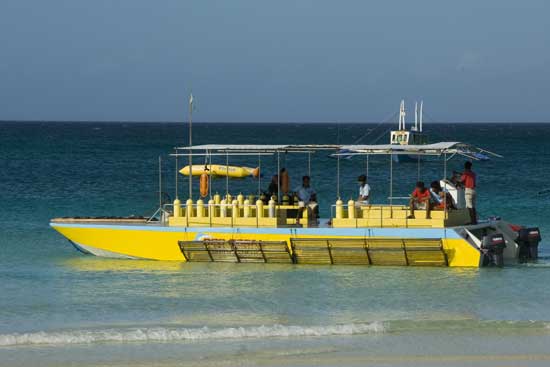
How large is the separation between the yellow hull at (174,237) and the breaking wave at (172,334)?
209 inches

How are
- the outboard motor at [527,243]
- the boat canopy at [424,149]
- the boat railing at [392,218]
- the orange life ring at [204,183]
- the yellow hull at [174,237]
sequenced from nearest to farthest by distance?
the yellow hull at [174,237] → the boat railing at [392,218] → the boat canopy at [424,149] → the outboard motor at [527,243] → the orange life ring at [204,183]

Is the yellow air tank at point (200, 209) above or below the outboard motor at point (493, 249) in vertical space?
above

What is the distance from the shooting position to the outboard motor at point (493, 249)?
73.5 feet

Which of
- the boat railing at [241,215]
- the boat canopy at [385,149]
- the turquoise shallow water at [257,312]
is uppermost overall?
the boat canopy at [385,149]

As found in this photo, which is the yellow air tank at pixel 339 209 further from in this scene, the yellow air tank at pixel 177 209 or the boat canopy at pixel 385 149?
the yellow air tank at pixel 177 209

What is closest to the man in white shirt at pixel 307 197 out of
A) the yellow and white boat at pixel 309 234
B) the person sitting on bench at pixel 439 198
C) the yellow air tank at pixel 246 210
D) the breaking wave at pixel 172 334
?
the yellow and white boat at pixel 309 234

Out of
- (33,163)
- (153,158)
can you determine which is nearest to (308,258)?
(33,163)

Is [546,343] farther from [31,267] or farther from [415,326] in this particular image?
[31,267]

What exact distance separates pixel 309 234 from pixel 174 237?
9.88 feet

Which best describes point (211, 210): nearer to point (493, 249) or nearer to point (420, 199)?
point (420, 199)

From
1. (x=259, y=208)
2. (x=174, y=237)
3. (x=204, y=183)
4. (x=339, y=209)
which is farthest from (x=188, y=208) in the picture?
(x=339, y=209)

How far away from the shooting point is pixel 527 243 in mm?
24250

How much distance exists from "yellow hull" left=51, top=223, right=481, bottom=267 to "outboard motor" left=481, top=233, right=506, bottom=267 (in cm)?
26

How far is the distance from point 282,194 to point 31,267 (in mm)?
5687
